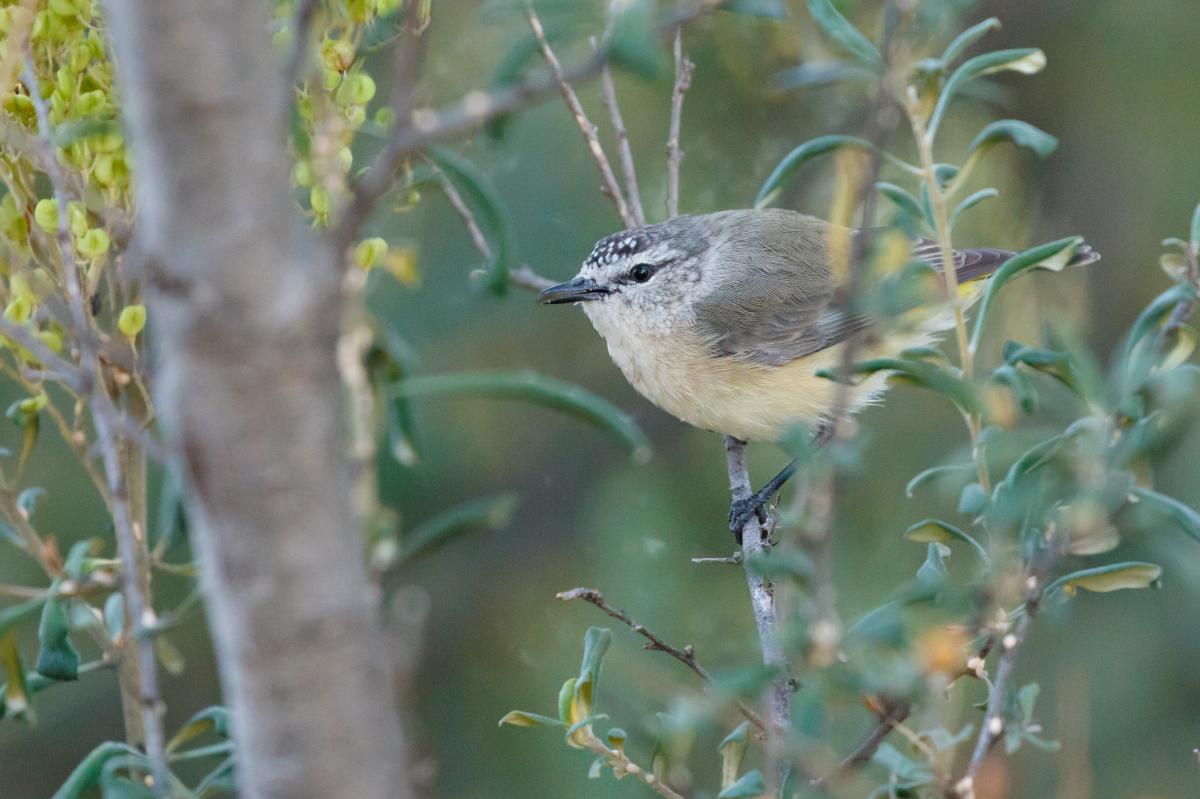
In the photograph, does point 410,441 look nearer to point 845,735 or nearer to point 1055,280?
point 845,735

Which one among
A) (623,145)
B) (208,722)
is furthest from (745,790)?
(623,145)

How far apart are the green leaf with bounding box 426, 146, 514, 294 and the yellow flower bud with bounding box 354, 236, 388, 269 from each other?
0.13 metres

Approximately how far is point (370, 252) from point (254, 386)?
0.64 meters

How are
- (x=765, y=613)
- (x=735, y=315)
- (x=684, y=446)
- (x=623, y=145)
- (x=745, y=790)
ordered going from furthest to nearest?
(x=684, y=446) < (x=735, y=315) < (x=623, y=145) < (x=765, y=613) < (x=745, y=790)

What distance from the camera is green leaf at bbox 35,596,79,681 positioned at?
1.57 metres

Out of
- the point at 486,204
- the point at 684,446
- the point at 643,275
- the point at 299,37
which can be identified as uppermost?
the point at 299,37

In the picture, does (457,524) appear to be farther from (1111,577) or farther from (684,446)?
(684,446)

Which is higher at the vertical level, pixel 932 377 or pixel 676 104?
pixel 932 377

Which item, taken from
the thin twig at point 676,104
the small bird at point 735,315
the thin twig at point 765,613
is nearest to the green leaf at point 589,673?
the thin twig at point 765,613

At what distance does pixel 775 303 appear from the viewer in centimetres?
405

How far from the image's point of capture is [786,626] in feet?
3.54

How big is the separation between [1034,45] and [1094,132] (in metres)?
0.38

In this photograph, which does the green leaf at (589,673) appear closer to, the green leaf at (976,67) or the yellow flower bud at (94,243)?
the yellow flower bud at (94,243)

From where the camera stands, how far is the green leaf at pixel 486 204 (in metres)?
1.29
